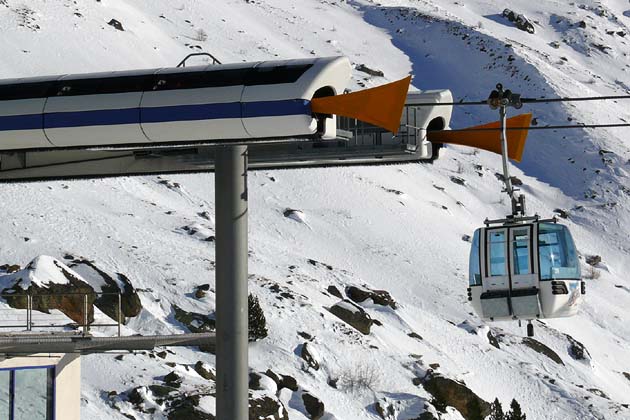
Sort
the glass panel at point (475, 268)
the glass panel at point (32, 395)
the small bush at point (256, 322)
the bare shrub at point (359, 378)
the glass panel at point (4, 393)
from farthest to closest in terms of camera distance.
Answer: the bare shrub at point (359, 378) → the small bush at point (256, 322) → the glass panel at point (32, 395) → the glass panel at point (4, 393) → the glass panel at point (475, 268)

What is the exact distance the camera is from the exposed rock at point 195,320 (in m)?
53.2

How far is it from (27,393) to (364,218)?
161 ft

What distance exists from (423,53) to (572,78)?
15.4m

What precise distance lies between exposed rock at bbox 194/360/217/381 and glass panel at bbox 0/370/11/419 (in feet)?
54.9

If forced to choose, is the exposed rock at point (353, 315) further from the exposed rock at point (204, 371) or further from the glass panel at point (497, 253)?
the glass panel at point (497, 253)

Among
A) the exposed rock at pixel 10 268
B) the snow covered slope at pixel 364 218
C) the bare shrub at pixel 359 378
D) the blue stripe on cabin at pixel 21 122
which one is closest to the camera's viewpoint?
the blue stripe on cabin at pixel 21 122

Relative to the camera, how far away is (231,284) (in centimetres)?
2833

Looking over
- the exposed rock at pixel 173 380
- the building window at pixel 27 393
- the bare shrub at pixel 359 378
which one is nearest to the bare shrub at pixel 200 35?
the bare shrub at pixel 359 378

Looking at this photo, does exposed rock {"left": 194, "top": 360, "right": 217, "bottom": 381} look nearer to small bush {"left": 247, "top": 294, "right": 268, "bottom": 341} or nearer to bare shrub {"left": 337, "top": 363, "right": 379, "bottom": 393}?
small bush {"left": 247, "top": 294, "right": 268, "bottom": 341}

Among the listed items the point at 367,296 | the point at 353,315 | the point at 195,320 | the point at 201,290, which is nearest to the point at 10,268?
the point at 195,320

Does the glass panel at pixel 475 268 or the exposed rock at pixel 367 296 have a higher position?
the glass panel at pixel 475 268

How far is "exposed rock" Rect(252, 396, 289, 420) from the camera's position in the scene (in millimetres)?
45500

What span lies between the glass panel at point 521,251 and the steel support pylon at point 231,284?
6427mm

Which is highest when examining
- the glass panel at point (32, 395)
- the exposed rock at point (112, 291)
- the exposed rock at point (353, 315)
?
the glass panel at point (32, 395)
